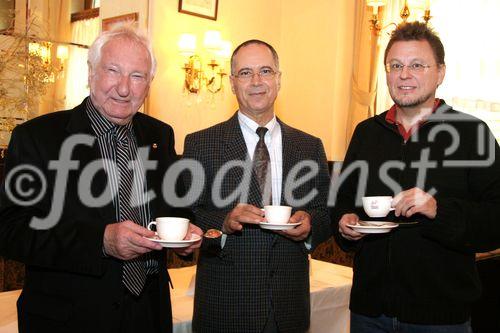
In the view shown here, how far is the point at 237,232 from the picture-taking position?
2.25 metres

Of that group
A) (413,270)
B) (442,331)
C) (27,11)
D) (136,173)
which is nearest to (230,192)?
(136,173)

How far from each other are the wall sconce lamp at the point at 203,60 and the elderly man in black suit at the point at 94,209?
3965 millimetres

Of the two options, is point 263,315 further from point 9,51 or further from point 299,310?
point 9,51

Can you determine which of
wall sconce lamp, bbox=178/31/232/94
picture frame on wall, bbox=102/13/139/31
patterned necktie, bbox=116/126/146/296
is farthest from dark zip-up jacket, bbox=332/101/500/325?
wall sconce lamp, bbox=178/31/232/94

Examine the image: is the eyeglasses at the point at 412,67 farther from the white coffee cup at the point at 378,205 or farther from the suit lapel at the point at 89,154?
the suit lapel at the point at 89,154

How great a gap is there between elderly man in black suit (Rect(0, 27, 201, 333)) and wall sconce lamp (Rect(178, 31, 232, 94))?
3.96 m

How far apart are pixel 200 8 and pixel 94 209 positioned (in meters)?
4.63

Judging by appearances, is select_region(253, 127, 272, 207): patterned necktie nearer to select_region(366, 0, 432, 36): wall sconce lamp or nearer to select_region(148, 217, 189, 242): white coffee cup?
select_region(148, 217, 189, 242): white coffee cup

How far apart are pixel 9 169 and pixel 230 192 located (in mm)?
854

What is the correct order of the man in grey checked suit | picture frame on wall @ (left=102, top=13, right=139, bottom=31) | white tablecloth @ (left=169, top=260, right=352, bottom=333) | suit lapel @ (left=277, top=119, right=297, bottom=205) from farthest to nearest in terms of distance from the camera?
picture frame on wall @ (left=102, top=13, right=139, bottom=31)
white tablecloth @ (left=169, top=260, right=352, bottom=333)
suit lapel @ (left=277, top=119, right=297, bottom=205)
the man in grey checked suit

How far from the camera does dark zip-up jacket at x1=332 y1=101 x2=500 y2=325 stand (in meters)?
1.99

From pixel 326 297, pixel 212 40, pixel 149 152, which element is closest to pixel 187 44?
pixel 212 40

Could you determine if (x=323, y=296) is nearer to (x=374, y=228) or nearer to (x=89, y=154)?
(x=374, y=228)

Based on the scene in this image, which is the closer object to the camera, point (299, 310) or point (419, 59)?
point (419, 59)
